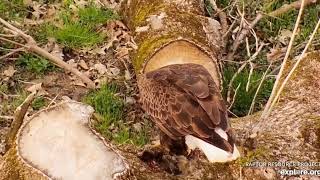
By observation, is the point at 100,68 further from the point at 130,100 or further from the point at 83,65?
the point at 130,100

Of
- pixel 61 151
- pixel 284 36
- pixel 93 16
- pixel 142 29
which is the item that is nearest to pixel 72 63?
pixel 93 16

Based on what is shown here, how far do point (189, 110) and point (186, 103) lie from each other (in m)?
0.07

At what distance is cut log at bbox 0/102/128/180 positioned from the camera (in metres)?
3.11

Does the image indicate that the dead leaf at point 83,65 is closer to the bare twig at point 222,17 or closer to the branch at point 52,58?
the branch at point 52,58

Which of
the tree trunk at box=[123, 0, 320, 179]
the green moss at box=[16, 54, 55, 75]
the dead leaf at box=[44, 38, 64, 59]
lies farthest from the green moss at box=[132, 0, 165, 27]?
the green moss at box=[16, 54, 55, 75]

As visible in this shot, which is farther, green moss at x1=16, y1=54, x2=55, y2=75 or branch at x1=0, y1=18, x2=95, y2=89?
green moss at x1=16, y1=54, x2=55, y2=75

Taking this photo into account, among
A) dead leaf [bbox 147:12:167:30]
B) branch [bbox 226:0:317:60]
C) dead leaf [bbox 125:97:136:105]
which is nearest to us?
dead leaf [bbox 147:12:167:30]

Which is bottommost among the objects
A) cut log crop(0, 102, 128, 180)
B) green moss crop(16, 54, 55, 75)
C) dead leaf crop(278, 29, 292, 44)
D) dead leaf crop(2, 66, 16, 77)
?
dead leaf crop(2, 66, 16, 77)

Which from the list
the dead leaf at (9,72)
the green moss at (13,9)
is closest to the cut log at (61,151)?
the dead leaf at (9,72)

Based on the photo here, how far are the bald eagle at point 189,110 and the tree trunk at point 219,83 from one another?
14cm

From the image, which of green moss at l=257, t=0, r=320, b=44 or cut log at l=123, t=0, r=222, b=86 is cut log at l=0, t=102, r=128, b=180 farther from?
green moss at l=257, t=0, r=320, b=44

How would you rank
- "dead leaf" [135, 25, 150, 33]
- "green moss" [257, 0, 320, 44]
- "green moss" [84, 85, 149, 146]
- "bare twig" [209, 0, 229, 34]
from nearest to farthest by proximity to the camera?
"green moss" [84, 85, 149, 146]
"dead leaf" [135, 25, 150, 33]
"bare twig" [209, 0, 229, 34]
"green moss" [257, 0, 320, 44]

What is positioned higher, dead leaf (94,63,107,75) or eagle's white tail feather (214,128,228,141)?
eagle's white tail feather (214,128,228,141)

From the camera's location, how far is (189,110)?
12.2 ft
